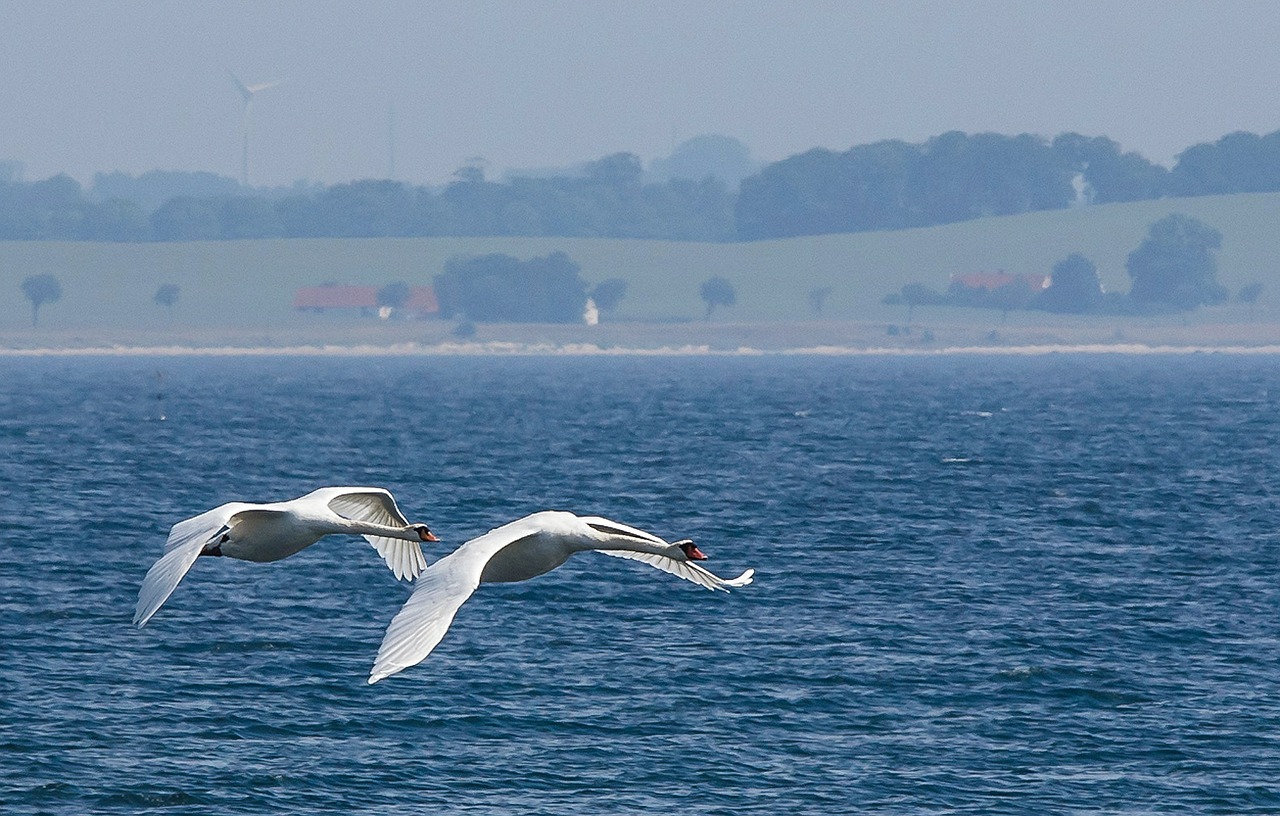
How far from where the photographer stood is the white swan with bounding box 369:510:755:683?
73.8ft

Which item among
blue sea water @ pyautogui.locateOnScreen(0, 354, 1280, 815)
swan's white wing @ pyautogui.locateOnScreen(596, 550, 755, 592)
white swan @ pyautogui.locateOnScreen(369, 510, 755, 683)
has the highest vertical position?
white swan @ pyautogui.locateOnScreen(369, 510, 755, 683)

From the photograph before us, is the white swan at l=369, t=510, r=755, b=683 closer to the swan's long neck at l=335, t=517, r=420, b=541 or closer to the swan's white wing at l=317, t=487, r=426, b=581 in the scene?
the swan's long neck at l=335, t=517, r=420, b=541

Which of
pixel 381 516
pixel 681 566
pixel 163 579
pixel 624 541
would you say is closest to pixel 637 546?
pixel 624 541

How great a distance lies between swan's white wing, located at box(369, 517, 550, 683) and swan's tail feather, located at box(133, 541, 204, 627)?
110 inches

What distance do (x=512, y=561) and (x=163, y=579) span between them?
14.8 feet

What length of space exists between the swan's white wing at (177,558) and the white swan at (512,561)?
271 centimetres

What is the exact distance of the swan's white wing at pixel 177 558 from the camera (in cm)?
2428

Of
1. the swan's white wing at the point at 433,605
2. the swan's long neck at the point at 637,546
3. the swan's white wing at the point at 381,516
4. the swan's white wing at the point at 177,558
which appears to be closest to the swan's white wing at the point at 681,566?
the swan's long neck at the point at 637,546

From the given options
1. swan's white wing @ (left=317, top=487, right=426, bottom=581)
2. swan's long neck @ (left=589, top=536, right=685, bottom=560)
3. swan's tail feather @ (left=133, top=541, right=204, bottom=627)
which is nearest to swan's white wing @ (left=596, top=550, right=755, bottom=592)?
swan's long neck @ (left=589, top=536, right=685, bottom=560)

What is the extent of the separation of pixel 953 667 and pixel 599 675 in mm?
10612

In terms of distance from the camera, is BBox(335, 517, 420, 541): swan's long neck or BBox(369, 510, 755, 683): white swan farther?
BBox(335, 517, 420, 541): swan's long neck

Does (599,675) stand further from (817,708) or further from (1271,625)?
(1271,625)

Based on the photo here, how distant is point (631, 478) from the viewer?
398ft

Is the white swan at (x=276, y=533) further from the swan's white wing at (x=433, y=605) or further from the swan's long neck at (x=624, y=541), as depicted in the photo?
the swan's white wing at (x=433, y=605)
